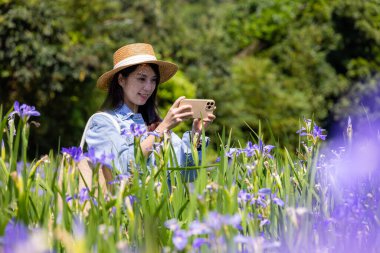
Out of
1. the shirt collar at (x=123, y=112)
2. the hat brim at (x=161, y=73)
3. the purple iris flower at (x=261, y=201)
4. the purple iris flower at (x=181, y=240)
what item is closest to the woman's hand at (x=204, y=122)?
the shirt collar at (x=123, y=112)

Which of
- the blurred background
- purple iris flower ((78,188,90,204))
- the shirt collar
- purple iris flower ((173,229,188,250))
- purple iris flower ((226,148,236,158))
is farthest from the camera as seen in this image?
the blurred background

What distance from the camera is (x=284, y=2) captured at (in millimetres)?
15656

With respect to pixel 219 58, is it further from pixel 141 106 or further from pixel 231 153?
pixel 231 153

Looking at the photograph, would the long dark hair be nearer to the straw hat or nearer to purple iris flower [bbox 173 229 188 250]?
the straw hat

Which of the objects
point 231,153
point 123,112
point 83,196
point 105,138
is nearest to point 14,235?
point 83,196

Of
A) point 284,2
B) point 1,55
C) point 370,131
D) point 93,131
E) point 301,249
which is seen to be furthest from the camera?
point 284,2

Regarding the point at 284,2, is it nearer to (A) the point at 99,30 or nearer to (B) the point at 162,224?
(A) the point at 99,30

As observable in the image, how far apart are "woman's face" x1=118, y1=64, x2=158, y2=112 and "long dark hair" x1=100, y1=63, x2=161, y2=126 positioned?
0.08 ft

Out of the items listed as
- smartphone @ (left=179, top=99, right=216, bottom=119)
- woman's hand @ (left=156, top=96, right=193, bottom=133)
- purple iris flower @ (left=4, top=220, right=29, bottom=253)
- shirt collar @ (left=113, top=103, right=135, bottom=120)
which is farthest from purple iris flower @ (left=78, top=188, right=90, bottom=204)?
shirt collar @ (left=113, top=103, right=135, bottom=120)

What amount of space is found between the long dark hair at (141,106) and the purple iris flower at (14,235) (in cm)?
136

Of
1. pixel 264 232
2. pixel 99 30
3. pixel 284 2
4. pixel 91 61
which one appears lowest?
pixel 264 232

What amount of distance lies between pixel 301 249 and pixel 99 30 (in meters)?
10.1

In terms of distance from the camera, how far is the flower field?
1.19 meters

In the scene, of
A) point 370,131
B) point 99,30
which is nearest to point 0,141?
point 370,131
